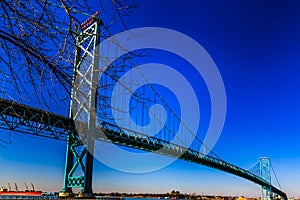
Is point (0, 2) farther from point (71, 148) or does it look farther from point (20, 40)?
point (71, 148)

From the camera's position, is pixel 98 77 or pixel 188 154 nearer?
pixel 98 77

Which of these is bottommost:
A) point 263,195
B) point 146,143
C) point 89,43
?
point 263,195

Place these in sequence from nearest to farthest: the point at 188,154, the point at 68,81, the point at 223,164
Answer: the point at 68,81 < the point at 188,154 < the point at 223,164

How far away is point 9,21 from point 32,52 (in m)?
0.29

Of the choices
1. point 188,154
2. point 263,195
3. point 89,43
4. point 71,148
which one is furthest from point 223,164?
point 89,43

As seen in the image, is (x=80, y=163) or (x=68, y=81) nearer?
(x=68, y=81)

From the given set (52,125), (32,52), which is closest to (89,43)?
(32,52)

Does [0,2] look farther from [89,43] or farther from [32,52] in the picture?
[89,43]

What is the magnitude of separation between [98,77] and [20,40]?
0.74 meters

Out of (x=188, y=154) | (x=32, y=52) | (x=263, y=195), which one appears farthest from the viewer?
(x=263, y=195)

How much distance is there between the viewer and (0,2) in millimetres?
2352

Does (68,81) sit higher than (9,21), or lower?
lower

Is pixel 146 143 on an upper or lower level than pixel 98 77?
upper

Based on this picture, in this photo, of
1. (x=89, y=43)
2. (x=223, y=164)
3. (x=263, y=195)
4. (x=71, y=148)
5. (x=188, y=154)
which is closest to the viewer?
(x=89, y=43)
